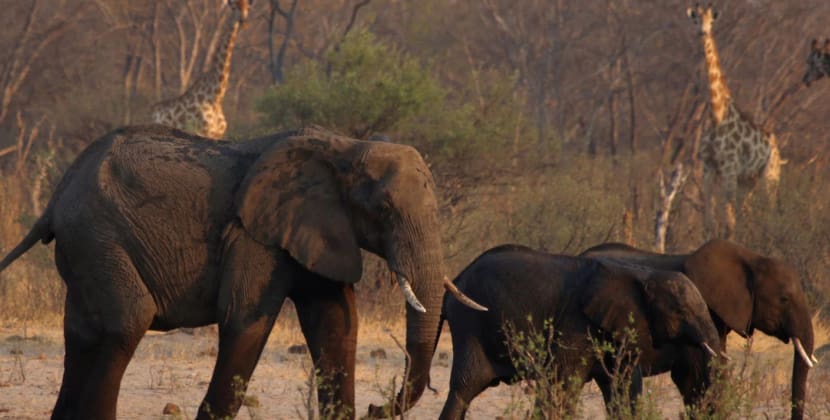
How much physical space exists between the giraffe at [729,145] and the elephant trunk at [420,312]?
454 inches

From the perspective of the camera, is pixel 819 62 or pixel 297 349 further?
pixel 819 62

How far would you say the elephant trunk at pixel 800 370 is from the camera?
7905mm

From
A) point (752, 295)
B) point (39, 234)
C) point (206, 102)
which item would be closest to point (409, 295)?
point (39, 234)

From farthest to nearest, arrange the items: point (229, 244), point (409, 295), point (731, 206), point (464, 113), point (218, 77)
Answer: point (218, 77)
point (731, 206)
point (464, 113)
point (229, 244)
point (409, 295)

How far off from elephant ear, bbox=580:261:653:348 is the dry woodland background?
0.66 metres

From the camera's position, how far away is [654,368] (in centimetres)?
796

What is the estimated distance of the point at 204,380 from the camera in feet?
31.9

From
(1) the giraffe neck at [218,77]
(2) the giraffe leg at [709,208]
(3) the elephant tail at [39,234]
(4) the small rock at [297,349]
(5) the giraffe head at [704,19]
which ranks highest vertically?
(5) the giraffe head at [704,19]

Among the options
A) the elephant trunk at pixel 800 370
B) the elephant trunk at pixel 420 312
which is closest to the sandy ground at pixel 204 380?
the elephant trunk at pixel 800 370

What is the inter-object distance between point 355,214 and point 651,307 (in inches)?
76.1

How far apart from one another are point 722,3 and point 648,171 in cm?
475

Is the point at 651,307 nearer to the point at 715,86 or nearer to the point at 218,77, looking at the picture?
the point at 218,77

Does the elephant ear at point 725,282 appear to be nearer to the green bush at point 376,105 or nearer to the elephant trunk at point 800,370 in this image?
the elephant trunk at point 800,370

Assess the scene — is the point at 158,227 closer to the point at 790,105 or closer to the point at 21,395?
the point at 21,395
